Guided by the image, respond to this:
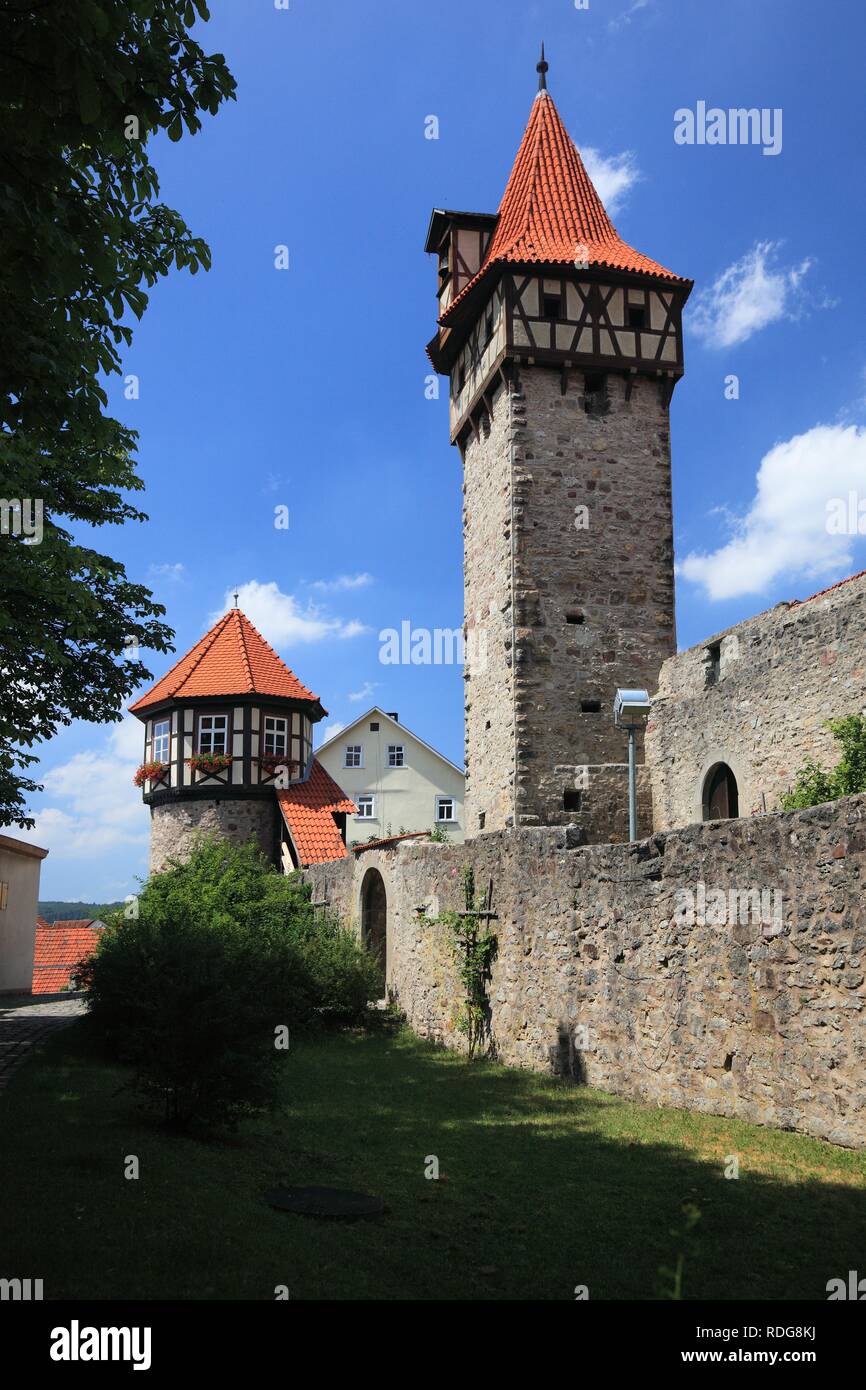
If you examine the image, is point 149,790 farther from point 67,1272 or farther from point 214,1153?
point 67,1272

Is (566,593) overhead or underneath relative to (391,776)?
overhead

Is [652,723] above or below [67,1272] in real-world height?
above

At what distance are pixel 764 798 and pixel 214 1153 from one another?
364 inches

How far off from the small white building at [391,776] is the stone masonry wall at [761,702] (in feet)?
71.9

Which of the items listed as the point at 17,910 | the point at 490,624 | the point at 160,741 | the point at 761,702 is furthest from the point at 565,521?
the point at 17,910

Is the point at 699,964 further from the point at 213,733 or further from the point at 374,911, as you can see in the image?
the point at 213,733

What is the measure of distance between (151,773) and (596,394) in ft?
48.7

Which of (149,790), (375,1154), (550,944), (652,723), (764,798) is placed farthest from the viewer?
(149,790)

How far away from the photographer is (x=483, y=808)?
18.8 meters

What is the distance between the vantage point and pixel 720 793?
1584cm

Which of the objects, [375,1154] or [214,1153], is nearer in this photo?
[214,1153]

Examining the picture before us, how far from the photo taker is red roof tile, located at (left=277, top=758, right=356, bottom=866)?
24.6 meters
